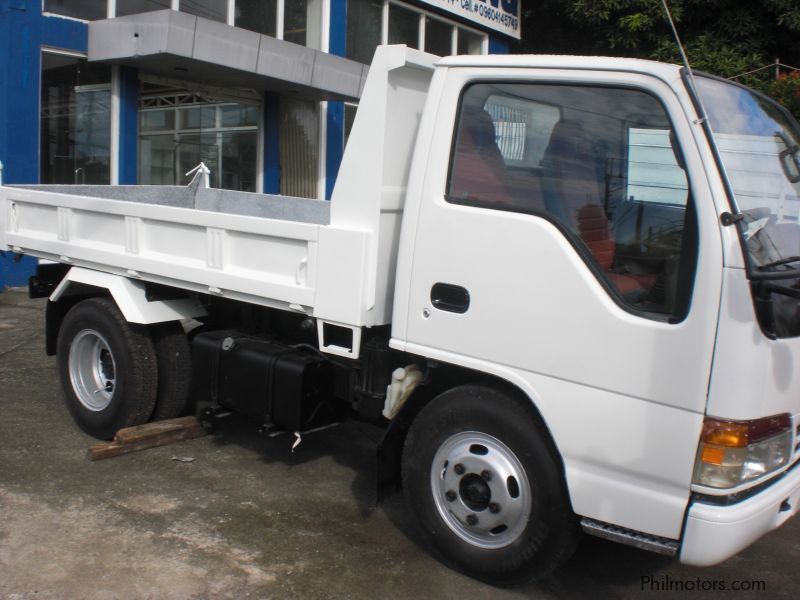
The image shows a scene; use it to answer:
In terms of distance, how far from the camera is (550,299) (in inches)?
133

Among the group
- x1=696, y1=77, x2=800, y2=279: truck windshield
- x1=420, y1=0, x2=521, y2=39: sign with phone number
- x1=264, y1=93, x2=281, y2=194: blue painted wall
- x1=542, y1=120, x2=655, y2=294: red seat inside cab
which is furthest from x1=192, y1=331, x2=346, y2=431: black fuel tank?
x1=420, y1=0, x2=521, y2=39: sign with phone number

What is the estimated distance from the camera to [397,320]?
12.7ft

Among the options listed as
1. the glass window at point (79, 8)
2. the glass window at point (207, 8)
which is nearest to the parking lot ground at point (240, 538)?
the glass window at point (79, 8)

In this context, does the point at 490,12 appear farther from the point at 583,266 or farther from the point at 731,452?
the point at 731,452

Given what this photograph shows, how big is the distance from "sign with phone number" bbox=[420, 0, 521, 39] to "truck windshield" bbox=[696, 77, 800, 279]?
1275cm

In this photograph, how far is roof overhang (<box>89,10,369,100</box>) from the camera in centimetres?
1009

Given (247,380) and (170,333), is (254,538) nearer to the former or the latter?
(247,380)

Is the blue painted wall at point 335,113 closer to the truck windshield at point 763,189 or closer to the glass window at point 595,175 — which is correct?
the glass window at point 595,175

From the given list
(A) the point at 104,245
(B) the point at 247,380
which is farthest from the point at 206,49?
(B) the point at 247,380

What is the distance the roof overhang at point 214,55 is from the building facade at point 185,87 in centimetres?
2

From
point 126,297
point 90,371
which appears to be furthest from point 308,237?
point 90,371

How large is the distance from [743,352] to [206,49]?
9.03 metres

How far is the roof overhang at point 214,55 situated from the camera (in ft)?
33.1

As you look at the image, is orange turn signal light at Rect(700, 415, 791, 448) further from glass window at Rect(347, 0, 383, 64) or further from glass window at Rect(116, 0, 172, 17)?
glass window at Rect(347, 0, 383, 64)
